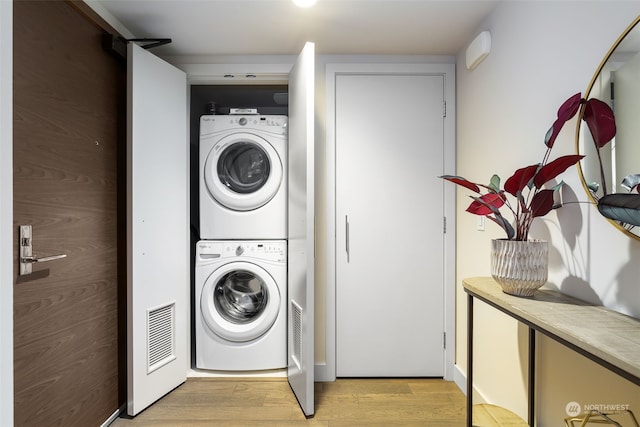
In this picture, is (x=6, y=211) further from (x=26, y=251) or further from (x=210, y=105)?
(x=210, y=105)

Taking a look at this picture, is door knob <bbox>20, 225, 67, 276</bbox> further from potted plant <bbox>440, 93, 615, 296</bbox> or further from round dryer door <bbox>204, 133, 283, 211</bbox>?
potted plant <bbox>440, 93, 615, 296</bbox>

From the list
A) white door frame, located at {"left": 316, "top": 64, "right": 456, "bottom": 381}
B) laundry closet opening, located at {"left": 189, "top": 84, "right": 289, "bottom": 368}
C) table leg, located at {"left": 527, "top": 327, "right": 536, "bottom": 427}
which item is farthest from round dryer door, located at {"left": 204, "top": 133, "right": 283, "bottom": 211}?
table leg, located at {"left": 527, "top": 327, "right": 536, "bottom": 427}

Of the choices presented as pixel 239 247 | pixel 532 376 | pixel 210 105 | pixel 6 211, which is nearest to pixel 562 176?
pixel 532 376

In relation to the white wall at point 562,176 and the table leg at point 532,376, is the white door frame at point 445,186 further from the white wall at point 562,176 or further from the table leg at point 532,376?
the table leg at point 532,376

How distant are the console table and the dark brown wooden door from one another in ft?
5.83

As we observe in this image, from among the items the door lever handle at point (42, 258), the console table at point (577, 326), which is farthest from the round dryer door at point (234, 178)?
the console table at point (577, 326)

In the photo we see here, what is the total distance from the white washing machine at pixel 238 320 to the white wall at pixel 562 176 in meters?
1.27

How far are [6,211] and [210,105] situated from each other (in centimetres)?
172

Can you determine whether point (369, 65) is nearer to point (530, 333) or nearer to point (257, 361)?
point (530, 333)

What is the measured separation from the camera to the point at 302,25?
6.43 ft

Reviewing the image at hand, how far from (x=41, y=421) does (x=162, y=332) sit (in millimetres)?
739

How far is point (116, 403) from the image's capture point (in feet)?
6.21

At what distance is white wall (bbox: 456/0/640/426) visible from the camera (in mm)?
1076

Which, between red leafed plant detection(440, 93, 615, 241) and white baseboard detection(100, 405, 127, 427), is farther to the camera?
white baseboard detection(100, 405, 127, 427)
